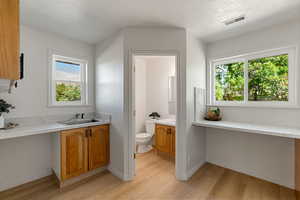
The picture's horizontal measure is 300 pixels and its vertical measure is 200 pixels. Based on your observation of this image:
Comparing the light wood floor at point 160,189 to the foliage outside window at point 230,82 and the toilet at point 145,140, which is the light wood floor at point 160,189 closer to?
the toilet at point 145,140

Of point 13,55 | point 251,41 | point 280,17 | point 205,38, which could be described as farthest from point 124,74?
point 280,17

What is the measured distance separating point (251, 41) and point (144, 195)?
2.83 meters

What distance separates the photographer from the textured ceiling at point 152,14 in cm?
161

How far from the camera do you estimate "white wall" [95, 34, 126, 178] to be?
222 cm

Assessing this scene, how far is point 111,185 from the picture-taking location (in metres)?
2.07

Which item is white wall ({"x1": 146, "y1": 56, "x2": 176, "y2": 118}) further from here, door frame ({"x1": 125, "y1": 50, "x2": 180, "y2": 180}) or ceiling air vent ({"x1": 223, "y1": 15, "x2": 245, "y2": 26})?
ceiling air vent ({"x1": 223, "y1": 15, "x2": 245, "y2": 26})

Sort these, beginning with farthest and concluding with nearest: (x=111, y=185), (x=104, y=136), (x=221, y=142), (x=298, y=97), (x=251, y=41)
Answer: (x=221, y=142), (x=104, y=136), (x=251, y=41), (x=111, y=185), (x=298, y=97)

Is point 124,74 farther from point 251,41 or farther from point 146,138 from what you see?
point 251,41

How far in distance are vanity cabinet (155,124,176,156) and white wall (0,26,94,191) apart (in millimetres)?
1930

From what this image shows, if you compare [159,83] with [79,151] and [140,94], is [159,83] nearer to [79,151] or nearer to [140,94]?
[140,94]

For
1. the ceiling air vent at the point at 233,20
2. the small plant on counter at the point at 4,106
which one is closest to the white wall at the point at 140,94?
the ceiling air vent at the point at 233,20

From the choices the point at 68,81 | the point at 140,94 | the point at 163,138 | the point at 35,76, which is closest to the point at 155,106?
the point at 140,94

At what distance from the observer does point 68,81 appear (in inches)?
102

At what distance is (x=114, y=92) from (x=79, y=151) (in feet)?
3.45
